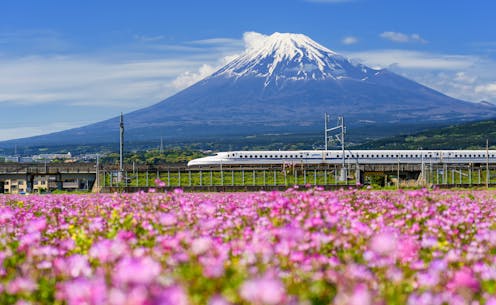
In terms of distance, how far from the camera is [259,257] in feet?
18.4

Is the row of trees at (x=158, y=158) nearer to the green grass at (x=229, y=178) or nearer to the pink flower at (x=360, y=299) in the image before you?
the green grass at (x=229, y=178)

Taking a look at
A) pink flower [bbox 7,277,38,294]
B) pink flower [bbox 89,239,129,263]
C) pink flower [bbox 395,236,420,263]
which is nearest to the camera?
pink flower [bbox 7,277,38,294]

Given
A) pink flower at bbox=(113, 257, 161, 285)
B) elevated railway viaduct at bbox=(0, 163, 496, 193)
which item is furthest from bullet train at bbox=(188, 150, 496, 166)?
pink flower at bbox=(113, 257, 161, 285)

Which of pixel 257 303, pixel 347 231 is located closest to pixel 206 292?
pixel 257 303

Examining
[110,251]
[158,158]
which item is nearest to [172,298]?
[110,251]

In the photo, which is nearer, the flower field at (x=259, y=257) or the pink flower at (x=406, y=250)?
the flower field at (x=259, y=257)

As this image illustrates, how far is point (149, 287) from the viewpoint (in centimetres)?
407

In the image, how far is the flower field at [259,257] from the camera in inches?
169

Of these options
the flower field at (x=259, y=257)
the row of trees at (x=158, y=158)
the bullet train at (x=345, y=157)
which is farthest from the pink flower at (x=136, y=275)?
the row of trees at (x=158, y=158)

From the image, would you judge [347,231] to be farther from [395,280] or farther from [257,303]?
[257,303]

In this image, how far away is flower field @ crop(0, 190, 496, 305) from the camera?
4.29 metres

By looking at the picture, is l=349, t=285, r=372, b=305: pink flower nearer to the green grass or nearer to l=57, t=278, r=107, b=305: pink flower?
l=57, t=278, r=107, b=305: pink flower

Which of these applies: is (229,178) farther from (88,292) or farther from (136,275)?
(136,275)

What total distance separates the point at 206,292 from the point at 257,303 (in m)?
0.87
